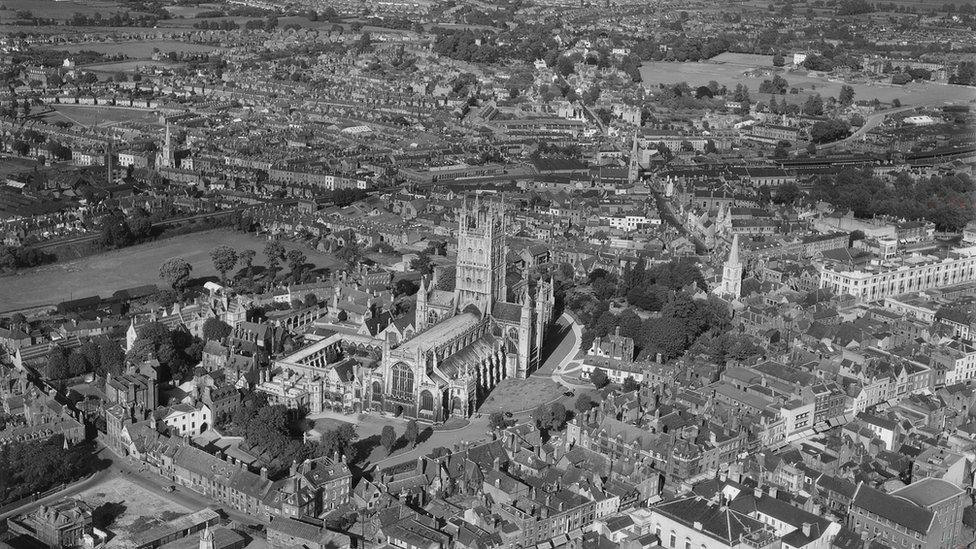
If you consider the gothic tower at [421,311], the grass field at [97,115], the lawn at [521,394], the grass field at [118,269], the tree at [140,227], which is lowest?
the lawn at [521,394]

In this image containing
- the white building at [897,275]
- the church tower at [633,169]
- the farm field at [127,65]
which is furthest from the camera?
the farm field at [127,65]

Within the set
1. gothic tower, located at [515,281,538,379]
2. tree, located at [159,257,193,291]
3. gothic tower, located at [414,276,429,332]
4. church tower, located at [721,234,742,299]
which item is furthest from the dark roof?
tree, located at [159,257,193,291]

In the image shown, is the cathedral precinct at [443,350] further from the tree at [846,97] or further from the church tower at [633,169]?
the tree at [846,97]

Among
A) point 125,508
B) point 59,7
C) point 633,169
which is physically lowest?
point 125,508

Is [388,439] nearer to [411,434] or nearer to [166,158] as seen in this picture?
[411,434]

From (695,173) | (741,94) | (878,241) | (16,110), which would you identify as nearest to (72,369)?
(878,241)

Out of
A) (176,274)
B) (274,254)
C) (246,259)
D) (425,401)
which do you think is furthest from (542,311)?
(246,259)

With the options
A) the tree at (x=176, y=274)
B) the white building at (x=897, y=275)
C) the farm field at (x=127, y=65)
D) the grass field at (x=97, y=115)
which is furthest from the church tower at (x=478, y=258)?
the farm field at (x=127, y=65)

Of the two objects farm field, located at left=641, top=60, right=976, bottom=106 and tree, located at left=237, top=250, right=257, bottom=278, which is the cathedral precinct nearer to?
tree, located at left=237, top=250, right=257, bottom=278
